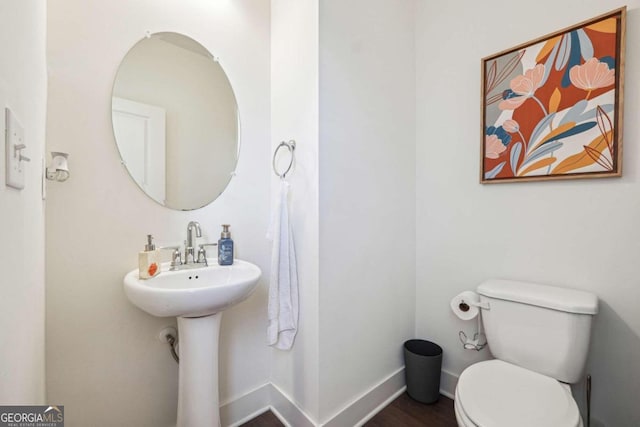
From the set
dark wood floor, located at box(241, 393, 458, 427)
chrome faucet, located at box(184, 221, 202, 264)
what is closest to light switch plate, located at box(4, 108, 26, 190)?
chrome faucet, located at box(184, 221, 202, 264)

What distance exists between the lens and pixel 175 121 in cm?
127

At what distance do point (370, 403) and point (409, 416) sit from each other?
223 millimetres

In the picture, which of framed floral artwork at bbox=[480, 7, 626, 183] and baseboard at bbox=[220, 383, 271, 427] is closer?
framed floral artwork at bbox=[480, 7, 626, 183]

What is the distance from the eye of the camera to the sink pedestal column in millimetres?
1093

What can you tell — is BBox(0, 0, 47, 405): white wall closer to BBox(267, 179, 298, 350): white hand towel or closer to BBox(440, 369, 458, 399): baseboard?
BBox(267, 179, 298, 350): white hand towel

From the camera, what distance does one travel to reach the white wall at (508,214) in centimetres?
110

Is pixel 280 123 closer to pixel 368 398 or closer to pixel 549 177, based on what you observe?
pixel 549 177

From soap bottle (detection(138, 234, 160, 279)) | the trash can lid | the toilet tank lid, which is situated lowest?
the trash can lid

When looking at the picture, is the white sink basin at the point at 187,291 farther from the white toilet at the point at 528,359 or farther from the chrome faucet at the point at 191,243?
the white toilet at the point at 528,359

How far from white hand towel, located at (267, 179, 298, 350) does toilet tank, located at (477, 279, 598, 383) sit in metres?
0.92

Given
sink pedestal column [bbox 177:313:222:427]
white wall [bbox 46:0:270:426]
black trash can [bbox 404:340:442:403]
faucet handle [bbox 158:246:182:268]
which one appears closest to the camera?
white wall [bbox 46:0:270:426]

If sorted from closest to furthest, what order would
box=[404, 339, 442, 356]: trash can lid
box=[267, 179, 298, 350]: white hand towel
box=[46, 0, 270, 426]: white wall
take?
box=[46, 0, 270, 426]: white wall
box=[267, 179, 298, 350]: white hand towel
box=[404, 339, 442, 356]: trash can lid

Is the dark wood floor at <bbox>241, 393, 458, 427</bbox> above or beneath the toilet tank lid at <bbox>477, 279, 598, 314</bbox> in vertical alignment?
beneath

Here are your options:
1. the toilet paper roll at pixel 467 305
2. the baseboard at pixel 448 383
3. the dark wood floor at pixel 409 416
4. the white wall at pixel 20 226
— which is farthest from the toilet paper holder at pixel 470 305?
the white wall at pixel 20 226
